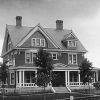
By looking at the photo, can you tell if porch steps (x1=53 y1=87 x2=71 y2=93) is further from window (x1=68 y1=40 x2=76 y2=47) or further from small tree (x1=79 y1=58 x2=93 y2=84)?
window (x1=68 y1=40 x2=76 y2=47)

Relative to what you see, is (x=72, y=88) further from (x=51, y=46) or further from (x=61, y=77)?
(x=51, y=46)

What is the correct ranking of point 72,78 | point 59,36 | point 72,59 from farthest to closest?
point 59,36
point 72,59
point 72,78

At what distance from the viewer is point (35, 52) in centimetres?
5381

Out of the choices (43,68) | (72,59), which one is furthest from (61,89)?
(43,68)

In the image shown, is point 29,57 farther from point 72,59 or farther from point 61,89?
point 72,59

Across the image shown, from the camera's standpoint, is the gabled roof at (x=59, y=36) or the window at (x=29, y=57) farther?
the gabled roof at (x=59, y=36)

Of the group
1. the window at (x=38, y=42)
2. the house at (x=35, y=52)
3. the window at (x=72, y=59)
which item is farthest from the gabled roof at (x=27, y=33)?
the window at (x=38, y=42)

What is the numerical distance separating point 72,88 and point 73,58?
251 inches

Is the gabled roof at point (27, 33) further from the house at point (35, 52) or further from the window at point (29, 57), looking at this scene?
the window at point (29, 57)

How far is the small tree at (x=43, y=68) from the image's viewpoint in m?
38.1

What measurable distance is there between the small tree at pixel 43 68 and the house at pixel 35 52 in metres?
12.0

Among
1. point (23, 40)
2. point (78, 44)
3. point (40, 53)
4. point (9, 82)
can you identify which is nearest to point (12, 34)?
point (23, 40)

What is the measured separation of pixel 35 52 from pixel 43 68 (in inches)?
592

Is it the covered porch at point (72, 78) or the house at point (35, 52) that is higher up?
the house at point (35, 52)
